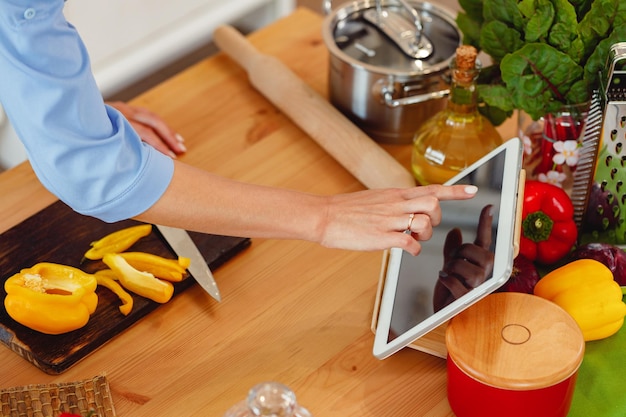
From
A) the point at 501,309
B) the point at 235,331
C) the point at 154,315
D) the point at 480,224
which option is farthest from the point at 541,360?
the point at 154,315

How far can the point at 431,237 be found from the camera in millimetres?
1143

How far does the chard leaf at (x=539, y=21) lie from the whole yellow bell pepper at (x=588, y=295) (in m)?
0.33

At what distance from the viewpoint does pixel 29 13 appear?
876 millimetres

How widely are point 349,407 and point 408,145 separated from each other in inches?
23.1

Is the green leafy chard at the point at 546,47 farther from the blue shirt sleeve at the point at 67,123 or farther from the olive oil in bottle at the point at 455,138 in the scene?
the blue shirt sleeve at the point at 67,123

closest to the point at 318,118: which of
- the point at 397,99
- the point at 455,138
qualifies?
the point at 397,99

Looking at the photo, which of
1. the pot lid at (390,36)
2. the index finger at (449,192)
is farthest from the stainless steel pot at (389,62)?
the index finger at (449,192)

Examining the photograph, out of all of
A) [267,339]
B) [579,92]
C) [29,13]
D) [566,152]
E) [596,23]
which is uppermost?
[29,13]

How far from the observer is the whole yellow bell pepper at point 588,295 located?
1.11m

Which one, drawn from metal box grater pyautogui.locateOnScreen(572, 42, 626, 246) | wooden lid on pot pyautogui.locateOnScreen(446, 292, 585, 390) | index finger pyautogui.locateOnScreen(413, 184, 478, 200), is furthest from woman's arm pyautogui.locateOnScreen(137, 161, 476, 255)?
metal box grater pyautogui.locateOnScreen(572, 42, 626, 246)

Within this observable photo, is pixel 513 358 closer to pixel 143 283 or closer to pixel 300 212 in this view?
pixel 300 212

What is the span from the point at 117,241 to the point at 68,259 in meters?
0.08

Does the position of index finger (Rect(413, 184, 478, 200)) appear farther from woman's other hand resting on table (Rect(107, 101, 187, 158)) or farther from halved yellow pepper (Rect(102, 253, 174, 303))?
woman's other hand resting on table (Rect(107, 101, 187, 158))

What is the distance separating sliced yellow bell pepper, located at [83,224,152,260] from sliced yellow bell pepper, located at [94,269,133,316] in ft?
0.14
